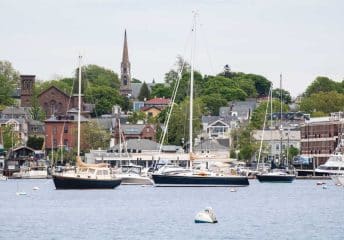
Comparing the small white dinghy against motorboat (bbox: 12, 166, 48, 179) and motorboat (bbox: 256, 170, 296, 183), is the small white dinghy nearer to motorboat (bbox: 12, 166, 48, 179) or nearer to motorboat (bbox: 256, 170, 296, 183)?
motorboat (bbox: 256, 170, 296, 183)

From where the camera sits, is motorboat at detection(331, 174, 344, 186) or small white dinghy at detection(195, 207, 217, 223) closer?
small white dinghy at detection(195, 207, 217, 223)

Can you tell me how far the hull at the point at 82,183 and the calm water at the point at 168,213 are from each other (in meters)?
0.62

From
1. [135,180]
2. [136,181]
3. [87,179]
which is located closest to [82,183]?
[87,179]

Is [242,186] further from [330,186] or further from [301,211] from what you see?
[301,211]

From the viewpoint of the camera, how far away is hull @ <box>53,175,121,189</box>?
12656 cm

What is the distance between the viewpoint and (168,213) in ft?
318

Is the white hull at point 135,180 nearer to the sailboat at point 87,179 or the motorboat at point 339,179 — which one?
the motorboat at point 339,179

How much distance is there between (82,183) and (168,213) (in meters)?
30.5

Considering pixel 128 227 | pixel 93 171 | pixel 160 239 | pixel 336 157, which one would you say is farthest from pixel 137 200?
pixel 336 157

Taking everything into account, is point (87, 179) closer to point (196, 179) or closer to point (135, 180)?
point (196, 179)

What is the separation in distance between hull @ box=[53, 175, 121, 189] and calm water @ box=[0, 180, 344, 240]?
24.3 inches

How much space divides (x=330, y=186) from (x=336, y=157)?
16388 mm

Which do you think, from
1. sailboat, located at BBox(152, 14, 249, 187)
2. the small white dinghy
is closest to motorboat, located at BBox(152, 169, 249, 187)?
sailboat, located at BBox(152, 14, 249, 187)

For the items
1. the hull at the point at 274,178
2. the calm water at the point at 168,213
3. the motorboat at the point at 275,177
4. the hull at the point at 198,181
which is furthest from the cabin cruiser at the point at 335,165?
the hull at the point at 198,181
